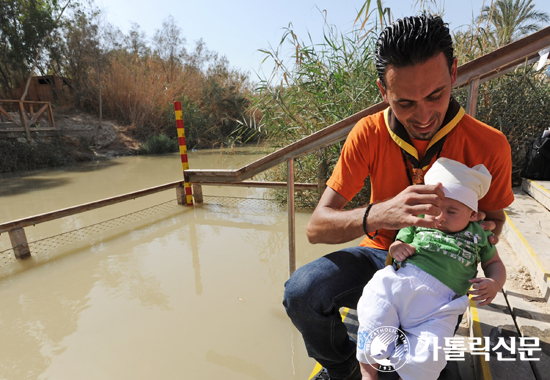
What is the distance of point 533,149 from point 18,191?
923 cm

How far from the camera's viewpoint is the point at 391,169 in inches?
49.5

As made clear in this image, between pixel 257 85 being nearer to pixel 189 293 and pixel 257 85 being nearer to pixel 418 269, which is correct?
pixel 189 293

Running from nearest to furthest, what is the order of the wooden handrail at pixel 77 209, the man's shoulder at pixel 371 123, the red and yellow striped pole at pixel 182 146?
the man's shoulder at pixel 371 123
the wooden handrail at pixel 77 209
the red and yellow striped pole at pixel 182 146

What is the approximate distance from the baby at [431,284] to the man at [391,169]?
110mm

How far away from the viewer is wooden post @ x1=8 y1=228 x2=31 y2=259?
3.12m

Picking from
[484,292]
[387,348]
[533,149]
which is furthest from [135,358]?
[533,149]

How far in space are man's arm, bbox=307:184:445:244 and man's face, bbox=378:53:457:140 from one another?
1.01 ft

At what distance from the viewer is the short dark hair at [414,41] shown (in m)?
1.02

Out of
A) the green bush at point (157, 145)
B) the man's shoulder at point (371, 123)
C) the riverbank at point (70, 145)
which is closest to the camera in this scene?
the man's shoulder at point (371, 123)

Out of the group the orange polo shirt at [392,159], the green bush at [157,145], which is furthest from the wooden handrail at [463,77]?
the green bush at [157,145]

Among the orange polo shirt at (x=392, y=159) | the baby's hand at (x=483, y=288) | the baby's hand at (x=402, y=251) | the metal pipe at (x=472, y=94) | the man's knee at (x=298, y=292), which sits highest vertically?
the metal pipe at (x=472, y=94)

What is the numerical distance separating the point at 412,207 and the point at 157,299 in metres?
2.09

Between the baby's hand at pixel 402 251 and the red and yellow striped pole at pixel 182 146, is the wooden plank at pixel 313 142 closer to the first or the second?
the baby's hand at pixel 402 251

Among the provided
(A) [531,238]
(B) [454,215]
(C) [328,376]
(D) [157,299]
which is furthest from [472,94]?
(D) [157,299]
